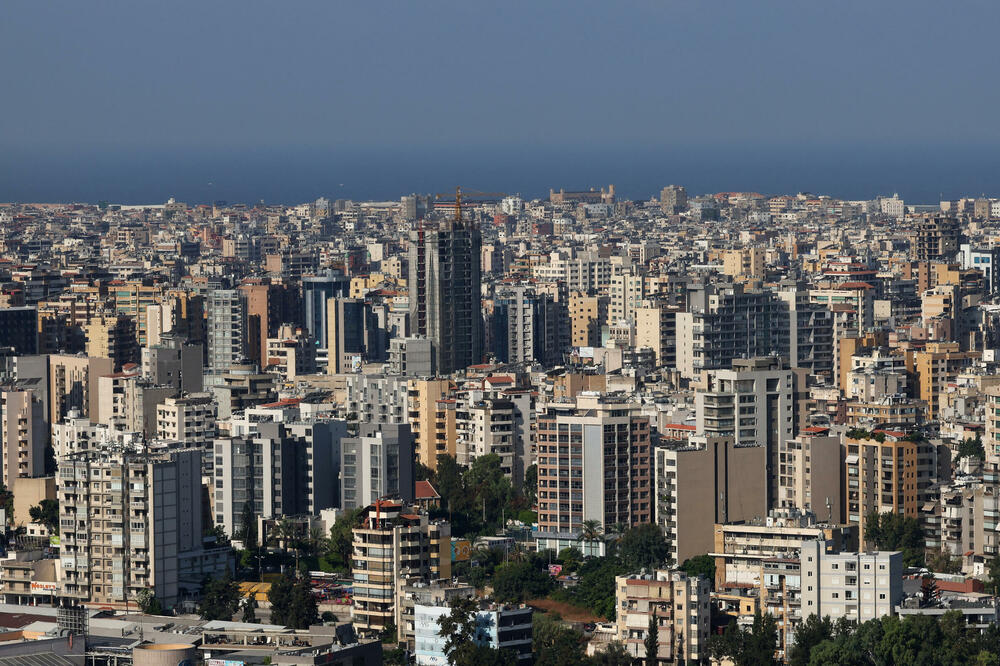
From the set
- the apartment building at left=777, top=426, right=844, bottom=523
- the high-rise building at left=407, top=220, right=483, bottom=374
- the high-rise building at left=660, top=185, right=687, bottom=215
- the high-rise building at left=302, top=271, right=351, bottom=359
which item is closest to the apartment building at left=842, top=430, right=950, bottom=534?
the apartment building at left=777, top=426, right=844, bottom=523

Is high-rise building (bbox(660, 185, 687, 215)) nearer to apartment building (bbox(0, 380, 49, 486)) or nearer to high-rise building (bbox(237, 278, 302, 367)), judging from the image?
high-rise building (bbox(237, 278, 302, 367))

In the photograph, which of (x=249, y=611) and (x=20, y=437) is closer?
(x=249, y=611)

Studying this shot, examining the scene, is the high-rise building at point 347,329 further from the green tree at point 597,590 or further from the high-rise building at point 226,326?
the green tree at point 597,590

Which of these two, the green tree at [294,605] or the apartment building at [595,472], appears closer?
the green tree at [294,605]

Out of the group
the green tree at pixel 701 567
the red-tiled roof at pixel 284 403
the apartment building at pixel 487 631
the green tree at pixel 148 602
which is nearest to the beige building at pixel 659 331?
the red-tiled roof at pixel 284 403

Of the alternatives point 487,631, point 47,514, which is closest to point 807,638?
point 487,631

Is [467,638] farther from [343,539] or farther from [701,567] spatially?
[343,539]
